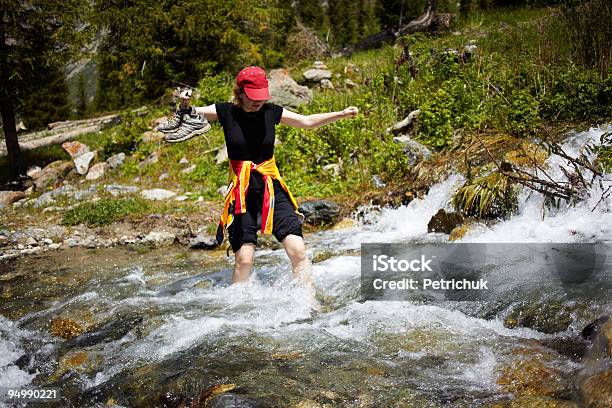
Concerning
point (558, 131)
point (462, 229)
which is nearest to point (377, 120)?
point (558, 131)

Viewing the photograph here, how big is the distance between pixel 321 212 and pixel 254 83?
4.01 meters

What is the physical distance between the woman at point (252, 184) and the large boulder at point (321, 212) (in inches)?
131

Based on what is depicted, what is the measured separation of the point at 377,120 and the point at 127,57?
929cm

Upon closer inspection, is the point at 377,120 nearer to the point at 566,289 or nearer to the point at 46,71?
the point at 566,289

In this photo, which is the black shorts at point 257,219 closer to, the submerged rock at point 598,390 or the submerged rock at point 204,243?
the submerged rock at point 598,390

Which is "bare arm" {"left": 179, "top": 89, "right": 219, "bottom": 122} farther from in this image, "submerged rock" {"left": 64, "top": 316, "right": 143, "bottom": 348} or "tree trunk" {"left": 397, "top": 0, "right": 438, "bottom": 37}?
"tree trunk" {"left": 397, "top": 0, "right": 438, "bottom": 37}

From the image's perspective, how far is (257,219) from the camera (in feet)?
15.7

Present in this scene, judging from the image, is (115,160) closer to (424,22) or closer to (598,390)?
(598,390)

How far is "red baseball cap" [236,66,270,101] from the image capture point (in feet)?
14.3

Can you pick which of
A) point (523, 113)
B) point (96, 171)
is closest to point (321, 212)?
point (523, 113)

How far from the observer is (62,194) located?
10969 mm

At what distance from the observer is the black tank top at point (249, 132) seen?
4594 millimetres

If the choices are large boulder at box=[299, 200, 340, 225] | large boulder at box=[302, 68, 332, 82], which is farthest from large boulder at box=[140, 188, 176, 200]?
large boulder at box=[302, 68, 332, 82]

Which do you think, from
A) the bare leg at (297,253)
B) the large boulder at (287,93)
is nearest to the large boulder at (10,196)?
the large boulder at (287,93)
